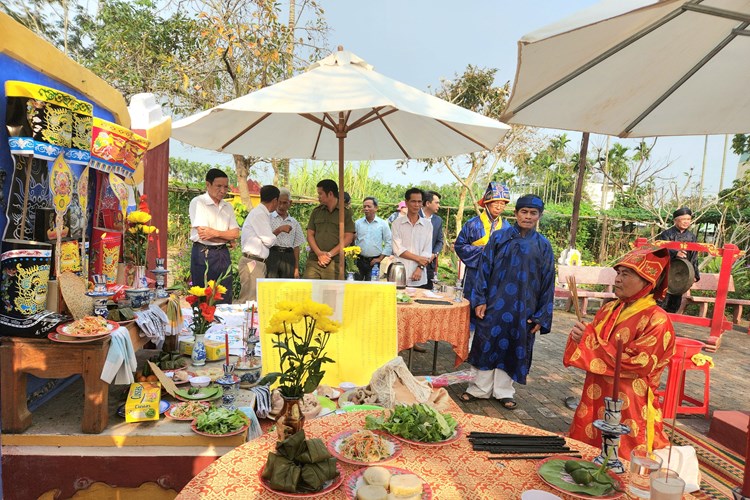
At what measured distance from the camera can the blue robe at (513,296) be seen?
4395 millimetres

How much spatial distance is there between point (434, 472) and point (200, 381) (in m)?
2.07

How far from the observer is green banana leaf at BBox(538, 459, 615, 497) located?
59.9 inches

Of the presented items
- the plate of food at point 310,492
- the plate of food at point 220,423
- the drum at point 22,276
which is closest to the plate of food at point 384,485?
the plate of food at point 310,492

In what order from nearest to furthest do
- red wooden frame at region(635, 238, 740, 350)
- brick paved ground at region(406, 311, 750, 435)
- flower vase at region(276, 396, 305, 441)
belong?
flower vase at region(276, 396, 305, 441) < brick paved ground at region(406, 311, 750, 435) < red wooden frame at region(635, 238, 740, 350)

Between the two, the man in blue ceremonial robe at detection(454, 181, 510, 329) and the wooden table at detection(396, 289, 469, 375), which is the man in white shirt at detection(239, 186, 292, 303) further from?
the man in blue ceremonial robe at detection(454, 181, 510, 329)

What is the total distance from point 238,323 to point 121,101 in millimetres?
2448

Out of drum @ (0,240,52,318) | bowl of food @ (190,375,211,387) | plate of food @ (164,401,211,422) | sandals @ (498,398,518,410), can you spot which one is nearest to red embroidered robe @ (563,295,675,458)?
sandals @ (498,398,518,410)

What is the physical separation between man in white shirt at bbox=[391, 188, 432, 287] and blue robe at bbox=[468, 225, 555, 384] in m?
1.70

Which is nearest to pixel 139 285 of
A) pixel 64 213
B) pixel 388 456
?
pixel 64 213

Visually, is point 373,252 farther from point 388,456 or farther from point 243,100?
point 388,456

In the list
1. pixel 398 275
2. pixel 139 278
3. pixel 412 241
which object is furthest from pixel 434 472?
pixel 412 241

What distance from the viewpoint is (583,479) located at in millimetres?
1550

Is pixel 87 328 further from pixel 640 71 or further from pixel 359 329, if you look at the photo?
pixel 640 71

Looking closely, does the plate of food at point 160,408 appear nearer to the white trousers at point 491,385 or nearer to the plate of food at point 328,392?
the plate of food at point 328,392
